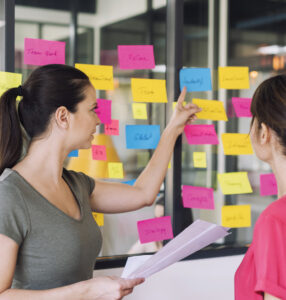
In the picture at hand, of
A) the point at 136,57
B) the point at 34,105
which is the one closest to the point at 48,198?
the point at 34,105

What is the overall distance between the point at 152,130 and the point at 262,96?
746 mm

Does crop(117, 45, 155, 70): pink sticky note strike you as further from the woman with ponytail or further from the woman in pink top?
the woman in pink top

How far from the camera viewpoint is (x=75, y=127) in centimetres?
138

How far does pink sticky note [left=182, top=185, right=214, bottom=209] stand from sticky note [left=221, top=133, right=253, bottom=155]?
0.21m

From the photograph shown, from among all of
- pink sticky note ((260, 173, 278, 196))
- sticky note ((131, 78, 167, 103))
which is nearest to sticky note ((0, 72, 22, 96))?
sticky note ((131, 78, 167, 103))

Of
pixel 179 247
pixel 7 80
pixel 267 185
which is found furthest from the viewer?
pixel 267 185

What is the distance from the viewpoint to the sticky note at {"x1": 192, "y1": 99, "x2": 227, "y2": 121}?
1.90 m

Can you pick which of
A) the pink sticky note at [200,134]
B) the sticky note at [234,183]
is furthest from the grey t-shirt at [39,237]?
the sticky note at [234,183]

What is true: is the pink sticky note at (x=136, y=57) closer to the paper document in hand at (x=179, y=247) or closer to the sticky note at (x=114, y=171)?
the sticky note at (x=114, y=171)

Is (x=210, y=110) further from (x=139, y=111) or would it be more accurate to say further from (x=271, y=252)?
(x=271, y=252)

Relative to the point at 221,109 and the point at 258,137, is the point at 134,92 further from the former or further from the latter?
the point at 258,137

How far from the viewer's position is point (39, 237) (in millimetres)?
1247

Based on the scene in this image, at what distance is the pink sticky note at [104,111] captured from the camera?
1810 millimetres

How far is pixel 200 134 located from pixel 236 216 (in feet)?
1.40
